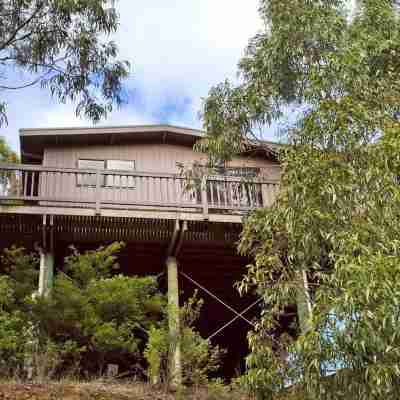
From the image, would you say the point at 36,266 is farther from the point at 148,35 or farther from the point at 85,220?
the point at 148,35

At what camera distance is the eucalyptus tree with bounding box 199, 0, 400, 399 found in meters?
6.29

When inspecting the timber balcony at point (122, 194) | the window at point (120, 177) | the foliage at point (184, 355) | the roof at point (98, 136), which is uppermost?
the roof at point (98, 136)

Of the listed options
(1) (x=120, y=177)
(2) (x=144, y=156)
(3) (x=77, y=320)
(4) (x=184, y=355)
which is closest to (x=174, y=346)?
(4) (x=184, y=355)

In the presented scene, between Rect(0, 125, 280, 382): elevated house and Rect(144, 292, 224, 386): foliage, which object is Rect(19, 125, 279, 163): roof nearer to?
Rect(0, 125, 280, 382): elevated house

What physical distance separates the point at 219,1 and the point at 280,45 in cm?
315

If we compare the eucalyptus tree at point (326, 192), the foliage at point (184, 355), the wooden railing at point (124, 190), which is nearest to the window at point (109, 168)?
the wooden railing at point (124, 190)

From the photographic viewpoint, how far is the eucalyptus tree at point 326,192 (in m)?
6.29

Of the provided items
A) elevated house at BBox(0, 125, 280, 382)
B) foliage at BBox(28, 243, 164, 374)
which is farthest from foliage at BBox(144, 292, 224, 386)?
foliage at BBox(28, 243, 164, 374)

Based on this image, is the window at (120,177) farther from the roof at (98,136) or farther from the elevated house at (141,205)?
the roof at (98,136)

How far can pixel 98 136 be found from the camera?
16078mm

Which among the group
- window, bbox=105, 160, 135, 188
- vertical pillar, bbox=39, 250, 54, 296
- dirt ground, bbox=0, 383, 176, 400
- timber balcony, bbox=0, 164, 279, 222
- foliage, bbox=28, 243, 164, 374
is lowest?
dirt ground, bbox=0, 383, 176, 400

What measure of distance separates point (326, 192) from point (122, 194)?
8212 mm

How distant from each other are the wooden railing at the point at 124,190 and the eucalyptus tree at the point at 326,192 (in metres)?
1.82

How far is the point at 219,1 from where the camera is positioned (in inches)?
528
